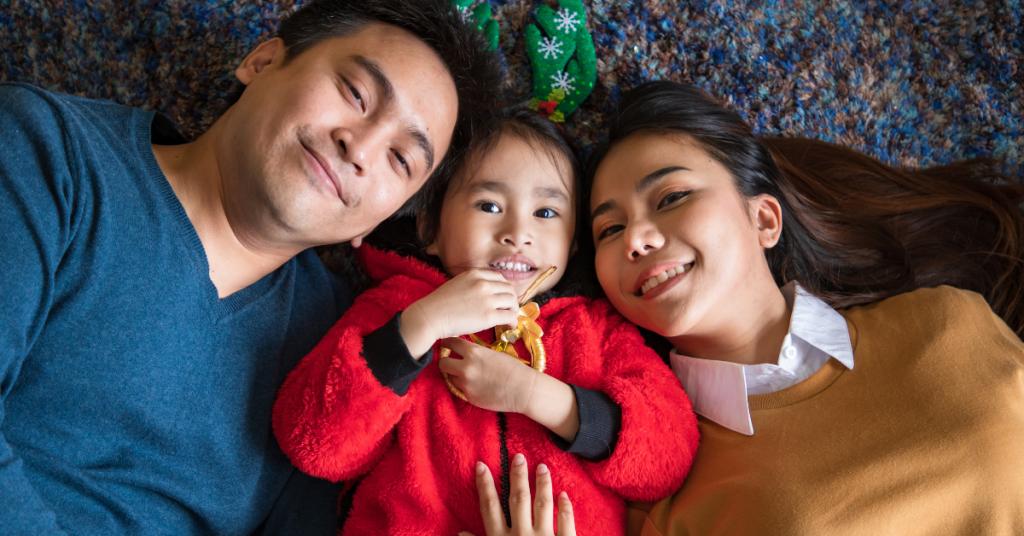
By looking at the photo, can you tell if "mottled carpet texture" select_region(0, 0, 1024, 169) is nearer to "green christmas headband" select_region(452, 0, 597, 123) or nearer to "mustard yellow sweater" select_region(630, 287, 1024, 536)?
"green christmas headband" select_region(452, 0, 597, 123)

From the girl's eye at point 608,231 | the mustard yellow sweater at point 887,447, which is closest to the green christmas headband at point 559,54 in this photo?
the girl's eye at point 608,231

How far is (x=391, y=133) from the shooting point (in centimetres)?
135

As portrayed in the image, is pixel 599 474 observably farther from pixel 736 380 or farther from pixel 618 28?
pixel 618 28

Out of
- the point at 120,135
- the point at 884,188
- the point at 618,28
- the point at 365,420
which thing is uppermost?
the point at 618,28

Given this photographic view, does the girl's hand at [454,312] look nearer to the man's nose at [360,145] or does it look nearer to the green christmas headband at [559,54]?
the man's nose at [360,145]

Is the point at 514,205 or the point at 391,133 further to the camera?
the point at 514,205

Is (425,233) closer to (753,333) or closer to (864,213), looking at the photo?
(753,333)

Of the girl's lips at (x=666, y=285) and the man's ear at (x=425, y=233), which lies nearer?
the girl's lips at (x=666, y=285)

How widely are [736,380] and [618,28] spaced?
1.10 m

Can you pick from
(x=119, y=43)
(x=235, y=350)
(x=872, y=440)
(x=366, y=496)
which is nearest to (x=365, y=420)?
(x=366, y=496)

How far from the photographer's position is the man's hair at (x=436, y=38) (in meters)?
1.48

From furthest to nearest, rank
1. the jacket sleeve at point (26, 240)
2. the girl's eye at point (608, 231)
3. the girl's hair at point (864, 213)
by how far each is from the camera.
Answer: the girl's hair at point (864, 213)
the girl's eye at point (608, 231)
the jacket sleeve at point (26, 240)

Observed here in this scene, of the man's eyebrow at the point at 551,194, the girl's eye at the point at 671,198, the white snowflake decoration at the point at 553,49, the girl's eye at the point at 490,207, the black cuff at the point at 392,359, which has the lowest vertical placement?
the black cuff at the point at 392,359

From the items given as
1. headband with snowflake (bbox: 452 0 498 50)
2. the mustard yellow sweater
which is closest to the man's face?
headband with snowflake (bbox: 452 0 498 50)
